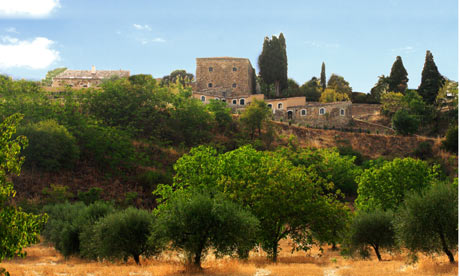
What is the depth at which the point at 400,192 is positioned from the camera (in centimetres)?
3616

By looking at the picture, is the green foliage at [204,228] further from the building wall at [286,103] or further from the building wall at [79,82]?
the building wall at [79,82]

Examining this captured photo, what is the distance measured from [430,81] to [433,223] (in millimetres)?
58639

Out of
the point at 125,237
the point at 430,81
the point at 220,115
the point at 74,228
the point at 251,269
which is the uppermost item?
the point at 430,81

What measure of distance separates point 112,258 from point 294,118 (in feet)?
167

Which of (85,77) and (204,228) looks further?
(85,77)

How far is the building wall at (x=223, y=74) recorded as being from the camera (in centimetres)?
8156

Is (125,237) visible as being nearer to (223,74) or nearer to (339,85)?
(223,74)

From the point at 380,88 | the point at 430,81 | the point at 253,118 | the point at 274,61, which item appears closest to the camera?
the point at 253,118

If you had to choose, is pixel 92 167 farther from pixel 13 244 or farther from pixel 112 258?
pixel 13 244

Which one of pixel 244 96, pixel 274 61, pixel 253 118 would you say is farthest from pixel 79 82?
pixel 253 118

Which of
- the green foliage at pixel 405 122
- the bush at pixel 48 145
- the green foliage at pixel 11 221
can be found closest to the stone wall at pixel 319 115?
the green foliage at pixel 405 122

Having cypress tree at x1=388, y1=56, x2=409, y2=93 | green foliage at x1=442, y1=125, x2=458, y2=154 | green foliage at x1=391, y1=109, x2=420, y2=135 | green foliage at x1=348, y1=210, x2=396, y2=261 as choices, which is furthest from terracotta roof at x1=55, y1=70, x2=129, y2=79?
green foliage at x1=348, y1=210, x2=396, y2=261

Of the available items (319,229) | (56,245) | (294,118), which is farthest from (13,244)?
(294,118)

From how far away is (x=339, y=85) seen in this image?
3455 inches
